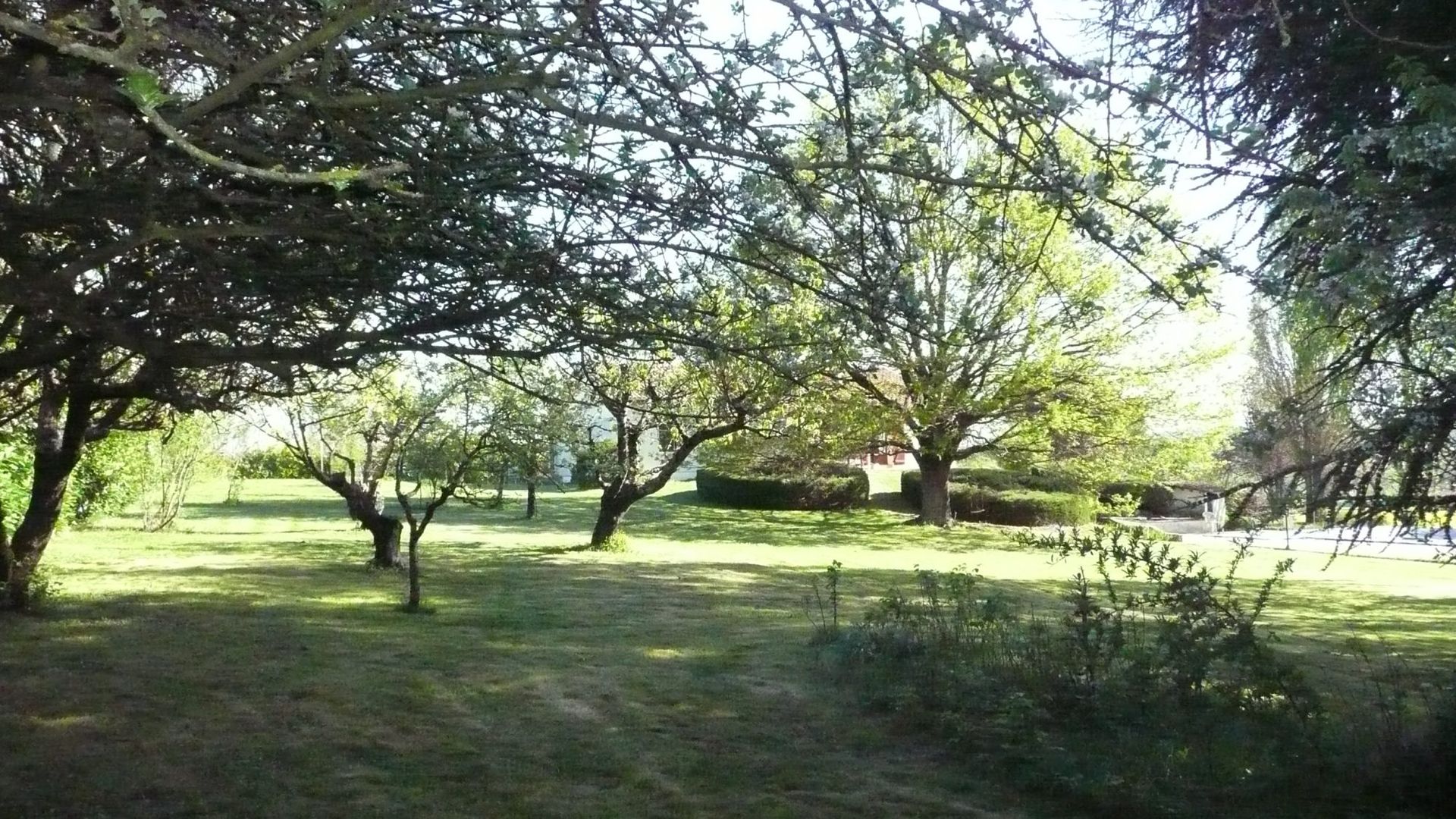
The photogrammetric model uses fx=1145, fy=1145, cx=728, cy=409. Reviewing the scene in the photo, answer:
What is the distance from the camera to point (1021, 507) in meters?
24.2

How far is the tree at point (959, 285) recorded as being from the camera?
469 centimetres

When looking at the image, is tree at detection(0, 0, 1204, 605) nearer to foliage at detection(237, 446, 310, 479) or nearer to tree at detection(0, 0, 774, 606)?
tree at detection(0, 0, 774, 606)

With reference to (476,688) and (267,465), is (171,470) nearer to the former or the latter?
(267,465)

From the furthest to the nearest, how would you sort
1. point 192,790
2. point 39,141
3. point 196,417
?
point 196,417, point 39,141, point 192,790

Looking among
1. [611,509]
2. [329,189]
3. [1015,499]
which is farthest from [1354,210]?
[1015,499]

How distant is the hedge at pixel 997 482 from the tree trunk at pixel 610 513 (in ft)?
30.6

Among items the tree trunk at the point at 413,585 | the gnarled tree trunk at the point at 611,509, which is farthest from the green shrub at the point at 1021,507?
the tree trunk at the point at 413,585

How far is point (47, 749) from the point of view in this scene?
229 inches

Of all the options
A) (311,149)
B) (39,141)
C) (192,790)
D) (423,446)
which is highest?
(39,141)

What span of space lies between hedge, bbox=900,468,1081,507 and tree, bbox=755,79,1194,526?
3.50 feet

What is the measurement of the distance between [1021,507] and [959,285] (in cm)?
1382

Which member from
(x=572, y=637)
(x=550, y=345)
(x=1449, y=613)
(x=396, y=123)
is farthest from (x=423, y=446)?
(x=1449, y=613)

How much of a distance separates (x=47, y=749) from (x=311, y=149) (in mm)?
3487

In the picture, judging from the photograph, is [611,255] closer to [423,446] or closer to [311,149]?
[311,149]
